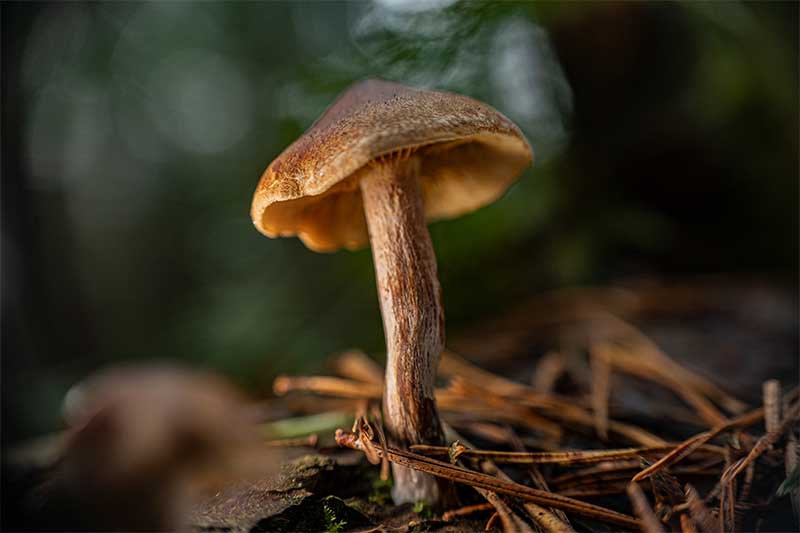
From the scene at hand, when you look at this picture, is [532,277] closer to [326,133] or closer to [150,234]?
[326,133]

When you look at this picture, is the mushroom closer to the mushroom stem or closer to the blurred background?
the mushroom stem

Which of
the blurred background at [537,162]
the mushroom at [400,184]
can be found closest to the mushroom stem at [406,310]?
the mushroom at [400,184]

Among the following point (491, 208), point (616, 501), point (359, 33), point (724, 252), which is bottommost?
point (616, 501)

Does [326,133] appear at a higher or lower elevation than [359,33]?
lower

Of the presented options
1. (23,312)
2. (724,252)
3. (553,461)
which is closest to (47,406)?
(23,312)

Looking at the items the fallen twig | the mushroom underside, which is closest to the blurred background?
the mushroom underside
